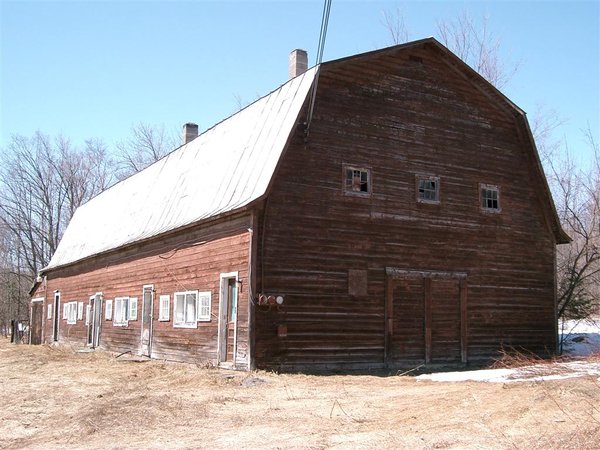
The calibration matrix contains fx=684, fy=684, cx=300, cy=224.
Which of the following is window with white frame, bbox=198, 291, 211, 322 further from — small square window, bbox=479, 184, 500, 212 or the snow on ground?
small square window, bbox=479, 184, 500, 212

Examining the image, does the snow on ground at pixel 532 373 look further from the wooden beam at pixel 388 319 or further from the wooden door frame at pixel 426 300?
the wooden door frame at pixel 426 300

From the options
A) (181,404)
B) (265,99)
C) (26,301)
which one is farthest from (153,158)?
(181,404)

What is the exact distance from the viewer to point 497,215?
20.7 metres

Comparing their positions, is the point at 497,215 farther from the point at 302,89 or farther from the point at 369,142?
the point at 302,89

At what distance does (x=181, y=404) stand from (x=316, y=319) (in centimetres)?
581

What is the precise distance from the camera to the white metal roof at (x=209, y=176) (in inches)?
694

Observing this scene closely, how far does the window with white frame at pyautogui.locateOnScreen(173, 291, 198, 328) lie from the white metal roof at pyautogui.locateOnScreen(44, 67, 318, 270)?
2.10m

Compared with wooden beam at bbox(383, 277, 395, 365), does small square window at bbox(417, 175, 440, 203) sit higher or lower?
higher

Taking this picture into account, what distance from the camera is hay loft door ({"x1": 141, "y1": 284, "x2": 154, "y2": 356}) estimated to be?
22.8 metres

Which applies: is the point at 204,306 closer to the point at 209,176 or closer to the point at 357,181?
the point at 209,176

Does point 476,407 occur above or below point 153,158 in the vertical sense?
below

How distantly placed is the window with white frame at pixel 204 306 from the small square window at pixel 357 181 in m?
4.82

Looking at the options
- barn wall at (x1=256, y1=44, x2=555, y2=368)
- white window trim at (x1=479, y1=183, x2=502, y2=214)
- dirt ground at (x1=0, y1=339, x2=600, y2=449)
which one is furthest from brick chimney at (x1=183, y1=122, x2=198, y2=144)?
dirt ground at (x1=0, y1=339, x2=600, y2=449)

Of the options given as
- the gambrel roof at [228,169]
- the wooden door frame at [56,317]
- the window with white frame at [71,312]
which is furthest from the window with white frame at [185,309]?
the wooden door frame at [56,317]
